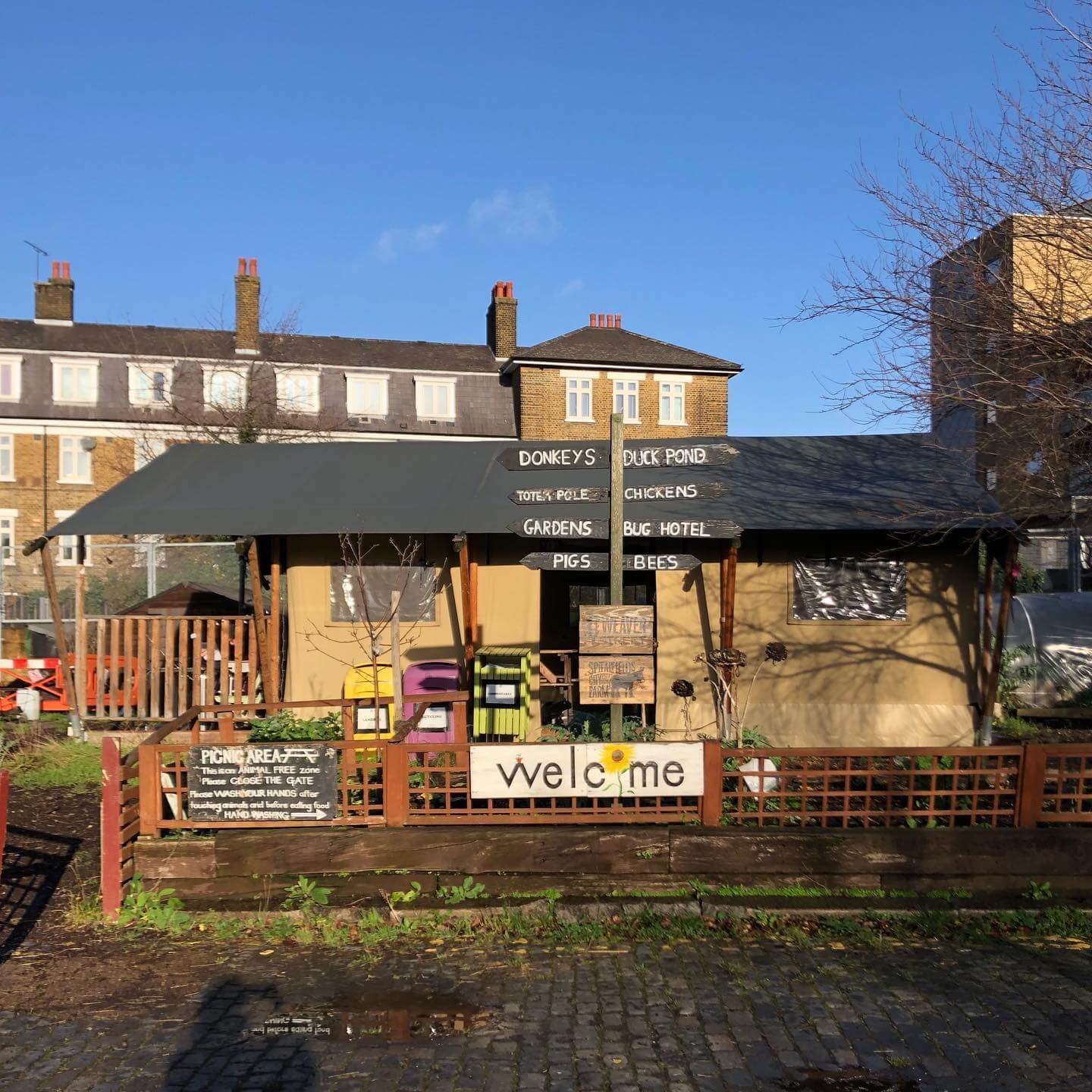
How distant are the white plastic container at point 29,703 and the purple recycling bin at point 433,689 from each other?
6524 mm

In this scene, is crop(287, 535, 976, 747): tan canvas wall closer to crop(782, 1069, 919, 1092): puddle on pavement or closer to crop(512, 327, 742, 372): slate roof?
crop(782, 1069, 919, 1092): puddle on pavement

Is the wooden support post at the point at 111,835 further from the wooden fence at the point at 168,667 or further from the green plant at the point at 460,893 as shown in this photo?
the wooden fence at the point at 168,667

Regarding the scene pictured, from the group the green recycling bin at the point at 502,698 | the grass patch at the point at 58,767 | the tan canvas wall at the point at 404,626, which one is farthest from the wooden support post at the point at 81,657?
the green recycling bin at the point at 502,698

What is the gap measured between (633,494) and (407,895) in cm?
365

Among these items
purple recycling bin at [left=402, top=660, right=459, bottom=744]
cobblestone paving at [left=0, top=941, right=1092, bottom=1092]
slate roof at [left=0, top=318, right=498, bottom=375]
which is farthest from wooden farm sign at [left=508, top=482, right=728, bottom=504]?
slate roof at [left=0, top=318, right=498, bottom=375]

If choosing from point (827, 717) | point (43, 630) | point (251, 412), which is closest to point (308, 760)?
point (827, 717)

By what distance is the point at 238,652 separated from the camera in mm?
11906

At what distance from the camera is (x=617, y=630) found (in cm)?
767

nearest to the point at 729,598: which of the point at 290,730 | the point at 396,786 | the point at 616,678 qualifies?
the point at 616,678

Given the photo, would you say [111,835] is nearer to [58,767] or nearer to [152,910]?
[152,910]

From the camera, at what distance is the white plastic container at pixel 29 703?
14164 mm

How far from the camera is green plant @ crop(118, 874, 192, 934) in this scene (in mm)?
6688

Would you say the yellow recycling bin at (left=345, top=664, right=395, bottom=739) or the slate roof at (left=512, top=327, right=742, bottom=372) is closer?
the yellow recycling bin at (left=345, top=664, right=395, bottom=739)

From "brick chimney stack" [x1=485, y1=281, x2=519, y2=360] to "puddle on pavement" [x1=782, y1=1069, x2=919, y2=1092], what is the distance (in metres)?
35.1
